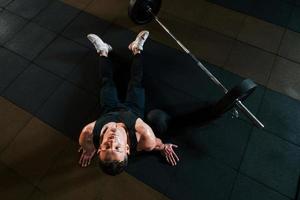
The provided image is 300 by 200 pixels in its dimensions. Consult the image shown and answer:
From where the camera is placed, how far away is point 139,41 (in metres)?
3.38

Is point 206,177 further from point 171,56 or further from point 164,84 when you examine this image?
point 171,56

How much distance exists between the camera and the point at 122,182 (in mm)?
2855

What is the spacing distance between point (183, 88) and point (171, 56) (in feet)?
1.51

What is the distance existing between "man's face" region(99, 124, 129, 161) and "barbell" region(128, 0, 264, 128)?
984mm

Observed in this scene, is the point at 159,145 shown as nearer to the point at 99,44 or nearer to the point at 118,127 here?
the point at 118,127

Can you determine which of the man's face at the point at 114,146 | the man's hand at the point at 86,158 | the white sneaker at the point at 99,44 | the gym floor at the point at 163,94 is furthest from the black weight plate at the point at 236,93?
the white sneaker at the point at 99,44

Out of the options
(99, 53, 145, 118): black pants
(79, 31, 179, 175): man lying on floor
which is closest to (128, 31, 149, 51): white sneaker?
(79, 31, 179, 175): man lying on floor

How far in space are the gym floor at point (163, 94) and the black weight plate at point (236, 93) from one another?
38 cm

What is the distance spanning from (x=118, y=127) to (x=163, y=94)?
975 millimetres

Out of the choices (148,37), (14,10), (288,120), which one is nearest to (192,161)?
(288,120)

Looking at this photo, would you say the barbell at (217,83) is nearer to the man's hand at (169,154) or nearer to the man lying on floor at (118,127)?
the man lying on floor at (118,127)

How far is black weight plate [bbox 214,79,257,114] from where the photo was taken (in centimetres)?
247

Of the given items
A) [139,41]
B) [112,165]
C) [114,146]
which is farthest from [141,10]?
[112,165]

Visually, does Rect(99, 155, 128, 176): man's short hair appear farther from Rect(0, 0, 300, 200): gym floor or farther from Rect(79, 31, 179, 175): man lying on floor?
Rect(0, 0, 300, 200): gym floor
